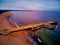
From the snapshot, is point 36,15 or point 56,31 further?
point 36,15

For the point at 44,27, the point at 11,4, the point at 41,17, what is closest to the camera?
the point at 44,27

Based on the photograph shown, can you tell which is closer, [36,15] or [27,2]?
[36,15]

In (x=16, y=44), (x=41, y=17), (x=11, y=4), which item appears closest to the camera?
(x=16, y=44)

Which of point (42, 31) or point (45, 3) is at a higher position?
point (45, 3)

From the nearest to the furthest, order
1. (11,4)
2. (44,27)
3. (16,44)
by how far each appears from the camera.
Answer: (16,44) → (44,27) → (11,4)

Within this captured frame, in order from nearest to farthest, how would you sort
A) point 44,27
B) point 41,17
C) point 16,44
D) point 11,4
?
point 16,44, point 44,27, point 41,17, point 11,4

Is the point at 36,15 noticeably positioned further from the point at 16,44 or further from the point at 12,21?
the point at 16,44

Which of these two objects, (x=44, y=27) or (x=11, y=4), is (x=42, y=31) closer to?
(x=44, y=27)

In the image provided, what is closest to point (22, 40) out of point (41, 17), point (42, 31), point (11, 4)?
point (42, 31)

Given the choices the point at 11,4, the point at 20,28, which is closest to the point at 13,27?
the point at 20,28
